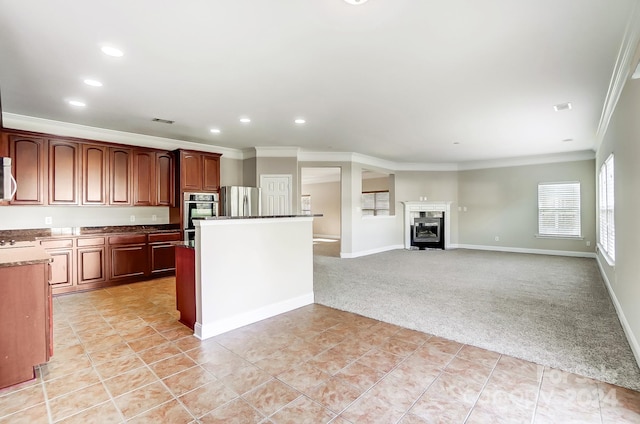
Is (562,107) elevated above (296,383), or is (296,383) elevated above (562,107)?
(562,107)

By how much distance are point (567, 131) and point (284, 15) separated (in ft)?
18.7

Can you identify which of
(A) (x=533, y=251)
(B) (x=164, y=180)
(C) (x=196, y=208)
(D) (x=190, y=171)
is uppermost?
(D) (x=190, y=171)

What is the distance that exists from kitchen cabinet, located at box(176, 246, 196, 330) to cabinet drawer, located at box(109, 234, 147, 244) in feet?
7.25

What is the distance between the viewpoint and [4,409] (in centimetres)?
194

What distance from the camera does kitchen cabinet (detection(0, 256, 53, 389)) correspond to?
2180 millimetres

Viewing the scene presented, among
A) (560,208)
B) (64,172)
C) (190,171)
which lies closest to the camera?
(64,172)

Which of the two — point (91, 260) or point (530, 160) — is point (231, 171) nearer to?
point (91, 260)

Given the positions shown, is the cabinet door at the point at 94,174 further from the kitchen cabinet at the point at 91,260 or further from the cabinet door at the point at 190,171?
the cabinet door at the point at 190,171

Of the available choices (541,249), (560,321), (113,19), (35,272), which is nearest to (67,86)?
(113,19)

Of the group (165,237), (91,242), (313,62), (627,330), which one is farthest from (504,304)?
(91,242)

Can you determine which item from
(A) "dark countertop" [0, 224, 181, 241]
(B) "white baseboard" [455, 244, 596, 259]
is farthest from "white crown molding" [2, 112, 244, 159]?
(B) "white baseboard" [455, 244, 596, 259]

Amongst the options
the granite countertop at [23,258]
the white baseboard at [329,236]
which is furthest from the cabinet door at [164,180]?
the white baseboard at [329,236]

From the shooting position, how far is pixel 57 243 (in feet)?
14.5

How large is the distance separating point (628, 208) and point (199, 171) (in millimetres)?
6088
